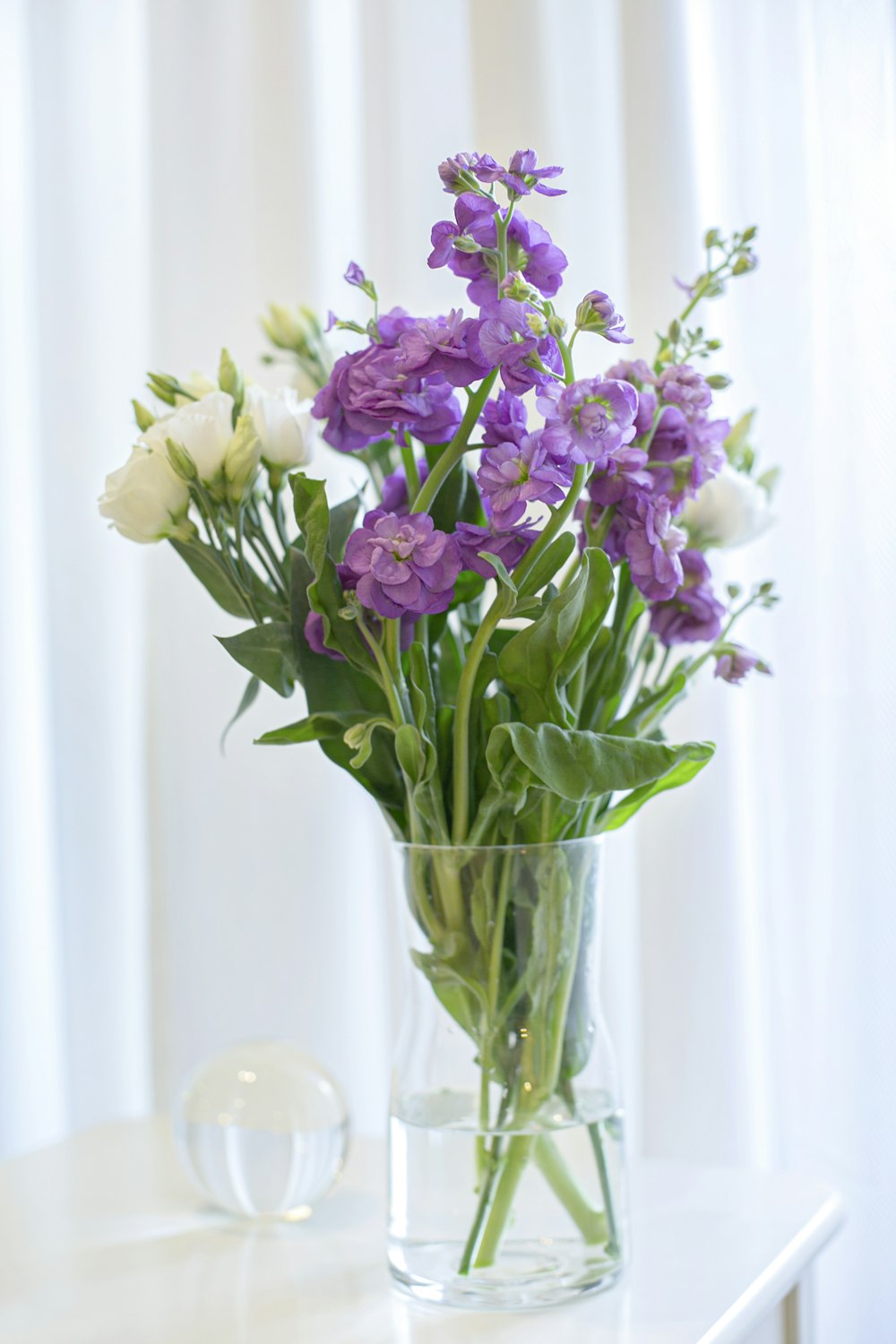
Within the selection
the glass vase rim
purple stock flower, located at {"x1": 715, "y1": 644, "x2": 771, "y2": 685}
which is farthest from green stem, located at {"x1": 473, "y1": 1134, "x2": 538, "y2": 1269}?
purple stock flower, located at {"x1": 715, "y1": 644, "x2": 771, "y2": 685}

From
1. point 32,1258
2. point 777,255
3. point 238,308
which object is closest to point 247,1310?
point 32,1258

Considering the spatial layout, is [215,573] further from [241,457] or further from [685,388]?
[685,388]

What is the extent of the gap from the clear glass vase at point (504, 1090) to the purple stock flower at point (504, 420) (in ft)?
0.65

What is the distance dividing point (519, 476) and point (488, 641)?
0.11 meters

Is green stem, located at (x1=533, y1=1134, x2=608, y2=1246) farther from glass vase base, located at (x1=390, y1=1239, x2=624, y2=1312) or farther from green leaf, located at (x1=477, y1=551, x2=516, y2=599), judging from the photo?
green leaf, located at (x1=477, y1=551, x2=516, y2=599)

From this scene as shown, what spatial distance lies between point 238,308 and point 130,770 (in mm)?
525

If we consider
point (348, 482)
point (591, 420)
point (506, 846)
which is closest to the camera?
point (591, 420)

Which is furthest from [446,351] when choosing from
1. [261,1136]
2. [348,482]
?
[348,482]

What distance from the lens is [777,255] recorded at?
1.05 m

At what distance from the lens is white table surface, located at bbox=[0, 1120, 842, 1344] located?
2.21 ft

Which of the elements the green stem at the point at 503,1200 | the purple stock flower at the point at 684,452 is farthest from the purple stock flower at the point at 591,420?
the green stem at the point at 503,1200

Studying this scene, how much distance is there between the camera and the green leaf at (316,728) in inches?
25.8

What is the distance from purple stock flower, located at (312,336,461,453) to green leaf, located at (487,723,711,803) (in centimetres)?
15

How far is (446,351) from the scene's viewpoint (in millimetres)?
571
